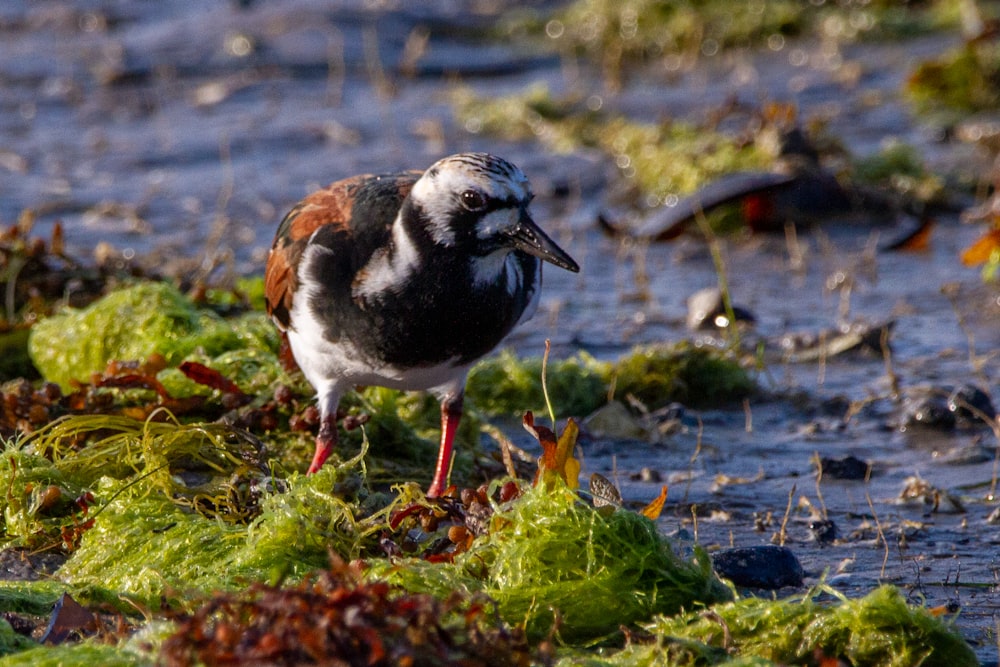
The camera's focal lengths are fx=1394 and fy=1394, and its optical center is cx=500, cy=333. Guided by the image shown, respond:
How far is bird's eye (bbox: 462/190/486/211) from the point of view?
422cm

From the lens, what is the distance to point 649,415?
5.89 meters

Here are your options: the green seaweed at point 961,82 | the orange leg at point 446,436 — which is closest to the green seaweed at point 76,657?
the orange leg at point 446,436

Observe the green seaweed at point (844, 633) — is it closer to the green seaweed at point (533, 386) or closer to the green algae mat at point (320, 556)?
the green algae mat at point (320, 556)

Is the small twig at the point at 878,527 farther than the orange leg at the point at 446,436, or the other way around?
the orange leg at the point at 446,436

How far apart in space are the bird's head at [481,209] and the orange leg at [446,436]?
35.3 inches

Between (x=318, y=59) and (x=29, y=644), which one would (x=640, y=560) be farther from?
(x=318, y=59)

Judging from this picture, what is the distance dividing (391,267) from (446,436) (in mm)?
884

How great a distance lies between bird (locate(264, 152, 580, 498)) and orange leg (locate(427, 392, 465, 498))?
1 centimetres

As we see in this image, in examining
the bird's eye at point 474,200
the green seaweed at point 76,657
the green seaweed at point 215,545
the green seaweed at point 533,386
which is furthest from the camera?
the green seaweed at point 533,386

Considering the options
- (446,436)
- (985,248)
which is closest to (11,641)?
(446,436)

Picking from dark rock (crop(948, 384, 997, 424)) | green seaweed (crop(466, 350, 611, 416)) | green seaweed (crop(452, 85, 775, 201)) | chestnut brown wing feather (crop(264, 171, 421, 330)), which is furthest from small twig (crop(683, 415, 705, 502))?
green seaweed (crop(452, 85, 775, 201))

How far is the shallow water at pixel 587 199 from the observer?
16.5 ft

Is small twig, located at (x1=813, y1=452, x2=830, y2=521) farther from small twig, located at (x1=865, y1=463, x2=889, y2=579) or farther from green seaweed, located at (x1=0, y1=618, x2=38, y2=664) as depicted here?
green seaweed, located at (x1=0, y1=618, x2=38, y2=664)

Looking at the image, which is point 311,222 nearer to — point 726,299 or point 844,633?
point 844,633
